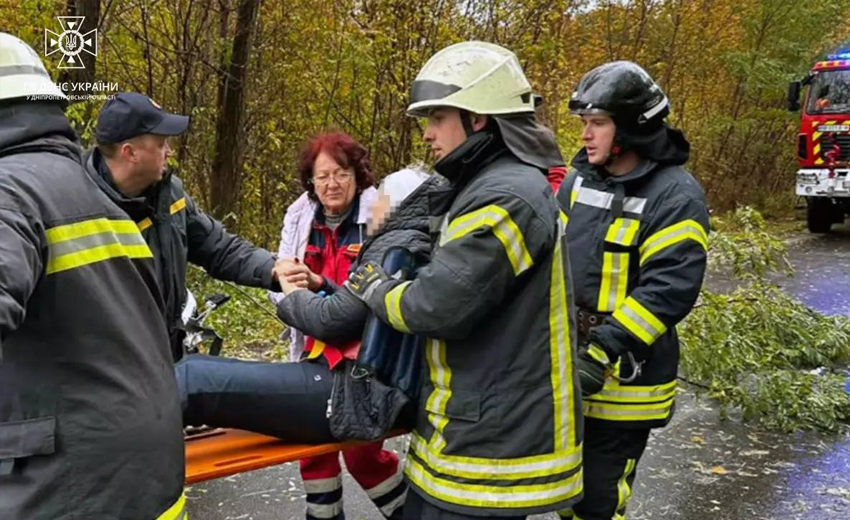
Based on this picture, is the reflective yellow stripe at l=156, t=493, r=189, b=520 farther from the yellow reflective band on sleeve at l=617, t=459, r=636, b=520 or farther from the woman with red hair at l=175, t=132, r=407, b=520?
the yellow reflective band on sleeve at l=617, t=459, r=636, b=520

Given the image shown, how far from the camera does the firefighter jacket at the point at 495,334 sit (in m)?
2.02

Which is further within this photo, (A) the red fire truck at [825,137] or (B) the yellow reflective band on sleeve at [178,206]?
(A) the red fire truck at [825,137]

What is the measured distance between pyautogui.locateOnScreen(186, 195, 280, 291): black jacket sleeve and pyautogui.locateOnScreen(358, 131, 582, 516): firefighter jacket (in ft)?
2.58

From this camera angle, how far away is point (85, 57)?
659cm

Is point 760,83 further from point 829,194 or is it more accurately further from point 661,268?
point 661,268

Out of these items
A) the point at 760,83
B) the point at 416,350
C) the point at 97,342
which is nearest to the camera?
the point at 97,342

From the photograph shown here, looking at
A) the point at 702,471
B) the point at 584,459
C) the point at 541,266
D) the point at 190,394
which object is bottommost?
the point at 702,471

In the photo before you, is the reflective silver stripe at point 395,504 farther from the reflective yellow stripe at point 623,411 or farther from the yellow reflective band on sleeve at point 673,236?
the yellow reflective band on sleeve at point 673,236

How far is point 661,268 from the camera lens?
2.61 m

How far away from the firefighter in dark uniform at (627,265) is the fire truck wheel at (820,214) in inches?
465

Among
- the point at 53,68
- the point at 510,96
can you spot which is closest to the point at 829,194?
the point at 53,68

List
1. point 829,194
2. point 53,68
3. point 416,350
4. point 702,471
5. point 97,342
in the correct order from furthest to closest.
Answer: point 829,194 < point 53,68 < point 702,471 < point 416,350 < point 97,342

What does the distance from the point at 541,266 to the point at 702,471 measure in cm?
276

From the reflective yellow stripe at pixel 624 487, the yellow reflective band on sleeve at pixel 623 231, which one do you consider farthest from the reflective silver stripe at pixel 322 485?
the yellow reflective band on sleeve at pixel 623 231
